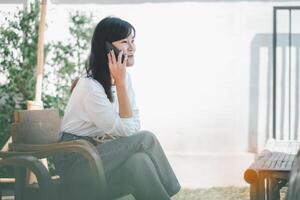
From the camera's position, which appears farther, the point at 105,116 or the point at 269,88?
the point at 269,88

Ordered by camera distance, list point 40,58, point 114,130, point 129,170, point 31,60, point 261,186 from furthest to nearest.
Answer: point 31,60 → point 40,58 → point 114,130 → point 129,170 → point 261,186

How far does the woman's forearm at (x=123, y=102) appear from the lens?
3196 mm

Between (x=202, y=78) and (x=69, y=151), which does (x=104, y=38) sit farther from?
(x=202, y=78)

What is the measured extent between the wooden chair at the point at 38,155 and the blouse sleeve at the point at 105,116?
166 mm

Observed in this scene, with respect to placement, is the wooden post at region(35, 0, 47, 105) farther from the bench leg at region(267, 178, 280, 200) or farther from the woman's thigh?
the bench leg at region(267, 178, 280, 200)

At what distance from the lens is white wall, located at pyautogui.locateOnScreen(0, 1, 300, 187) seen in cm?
532

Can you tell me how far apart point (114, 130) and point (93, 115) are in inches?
4.3

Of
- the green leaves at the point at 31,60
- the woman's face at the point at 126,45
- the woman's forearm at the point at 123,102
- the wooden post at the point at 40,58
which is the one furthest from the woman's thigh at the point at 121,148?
the green leaves at the point at 31,60

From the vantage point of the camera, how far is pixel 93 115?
317cm

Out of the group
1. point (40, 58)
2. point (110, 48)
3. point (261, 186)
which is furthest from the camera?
point (40, 58)

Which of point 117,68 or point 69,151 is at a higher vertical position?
point 117,68

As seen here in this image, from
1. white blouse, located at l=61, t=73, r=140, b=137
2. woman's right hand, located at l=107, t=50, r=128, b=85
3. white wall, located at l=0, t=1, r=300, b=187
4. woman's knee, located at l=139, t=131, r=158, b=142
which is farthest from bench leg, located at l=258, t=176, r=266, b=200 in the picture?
white wall, located at l=0, t=1, r=300, b=187

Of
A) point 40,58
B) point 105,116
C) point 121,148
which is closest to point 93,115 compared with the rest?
point 105,116

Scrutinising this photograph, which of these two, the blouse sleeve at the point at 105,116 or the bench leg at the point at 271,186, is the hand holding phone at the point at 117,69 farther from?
the bench leg at the point at 271,186
